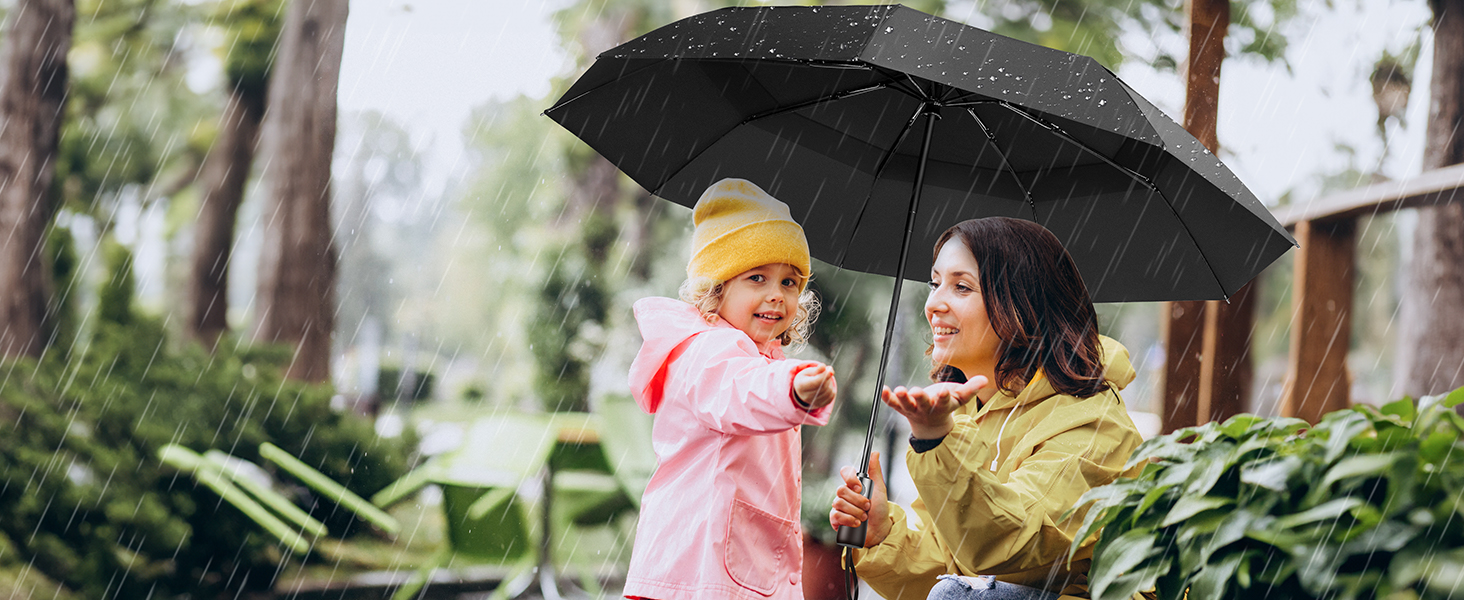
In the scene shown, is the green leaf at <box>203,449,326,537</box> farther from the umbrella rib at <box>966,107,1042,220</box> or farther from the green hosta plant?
the green hosta plant

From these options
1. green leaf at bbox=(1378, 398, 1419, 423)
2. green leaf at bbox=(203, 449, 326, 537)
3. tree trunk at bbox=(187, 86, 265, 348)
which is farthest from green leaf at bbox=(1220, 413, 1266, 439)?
tree trunk at bbox=(187, 86, 265, 348)

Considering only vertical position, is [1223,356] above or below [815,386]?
above

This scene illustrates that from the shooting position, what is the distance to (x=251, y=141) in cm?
1502

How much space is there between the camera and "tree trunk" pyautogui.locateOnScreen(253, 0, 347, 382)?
29.7ft

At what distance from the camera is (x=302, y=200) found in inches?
357

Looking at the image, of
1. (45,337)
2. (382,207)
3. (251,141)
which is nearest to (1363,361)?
(382,207)

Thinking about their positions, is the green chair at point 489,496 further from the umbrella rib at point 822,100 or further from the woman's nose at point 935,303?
the woman's nose at point 935,303

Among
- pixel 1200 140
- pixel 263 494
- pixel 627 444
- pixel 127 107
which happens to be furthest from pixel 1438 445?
pixel 127 107

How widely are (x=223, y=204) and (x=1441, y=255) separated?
13.8m

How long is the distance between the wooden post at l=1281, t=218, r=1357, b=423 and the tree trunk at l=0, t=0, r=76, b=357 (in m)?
9.12

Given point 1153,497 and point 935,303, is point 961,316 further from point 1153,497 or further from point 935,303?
point 1153,497

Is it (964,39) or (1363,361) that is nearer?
(964,39)

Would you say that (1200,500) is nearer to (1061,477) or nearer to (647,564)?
(1061,477)

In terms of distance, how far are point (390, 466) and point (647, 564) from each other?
4.69 m
